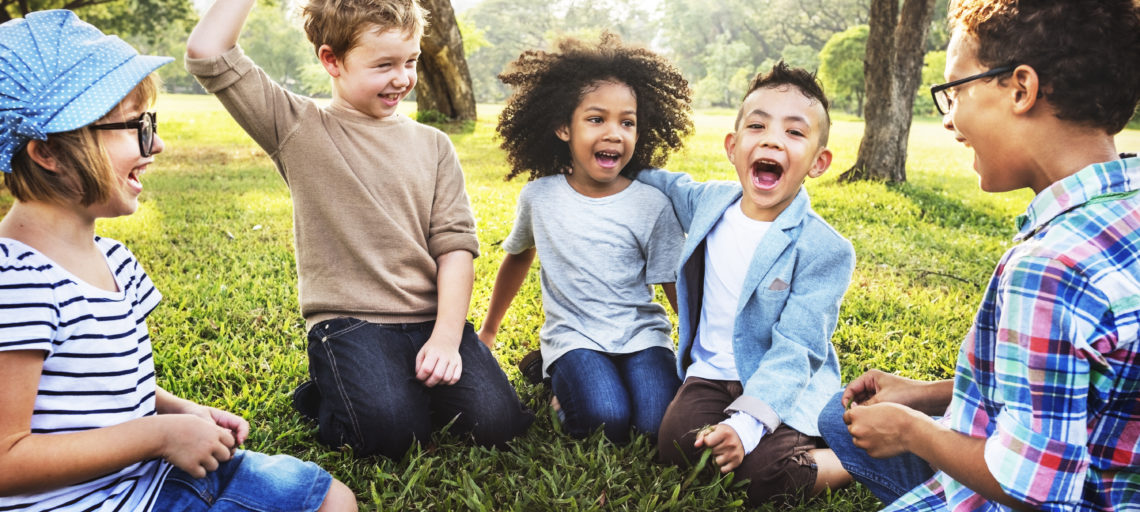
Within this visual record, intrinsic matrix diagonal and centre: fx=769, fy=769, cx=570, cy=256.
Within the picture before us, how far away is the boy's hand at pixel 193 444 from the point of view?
5.35ft

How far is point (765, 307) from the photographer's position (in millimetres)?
2566

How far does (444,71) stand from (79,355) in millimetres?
13130

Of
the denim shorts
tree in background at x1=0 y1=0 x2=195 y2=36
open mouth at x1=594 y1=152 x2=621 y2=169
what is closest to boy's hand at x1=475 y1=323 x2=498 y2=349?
open mouth at x1=594 y1=152 x2=621 y2=169

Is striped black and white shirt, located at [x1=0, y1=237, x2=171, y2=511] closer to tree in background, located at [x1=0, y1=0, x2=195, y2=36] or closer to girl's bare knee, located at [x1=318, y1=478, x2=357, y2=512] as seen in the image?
girl's bare knee, located at [x1=318, y1=478, x2=357, y2=512]

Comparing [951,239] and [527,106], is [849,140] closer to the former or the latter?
[951,239]

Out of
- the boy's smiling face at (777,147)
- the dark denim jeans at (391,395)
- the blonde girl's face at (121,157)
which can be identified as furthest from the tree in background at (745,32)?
the blonde girl's face at (121,157)

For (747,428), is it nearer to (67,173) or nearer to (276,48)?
(67,173)

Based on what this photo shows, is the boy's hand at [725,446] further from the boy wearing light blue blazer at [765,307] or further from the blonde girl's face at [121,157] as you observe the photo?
the blonde girl's face at [121,157]

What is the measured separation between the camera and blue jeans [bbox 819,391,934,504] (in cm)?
205

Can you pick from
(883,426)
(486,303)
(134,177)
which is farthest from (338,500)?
(486,303)

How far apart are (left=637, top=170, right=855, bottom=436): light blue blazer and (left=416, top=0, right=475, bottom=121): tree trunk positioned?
11297 millimetres

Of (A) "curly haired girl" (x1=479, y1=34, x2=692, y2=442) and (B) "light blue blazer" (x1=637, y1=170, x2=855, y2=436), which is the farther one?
(A) "curly haired girl" (x1=479, y1=34, x2=692, y2=442)

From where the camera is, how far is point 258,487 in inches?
71.9

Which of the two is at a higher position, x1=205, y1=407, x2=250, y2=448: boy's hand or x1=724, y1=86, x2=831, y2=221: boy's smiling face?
x1=724, y1=86, x2=831, y2=221: boy's smiling face
